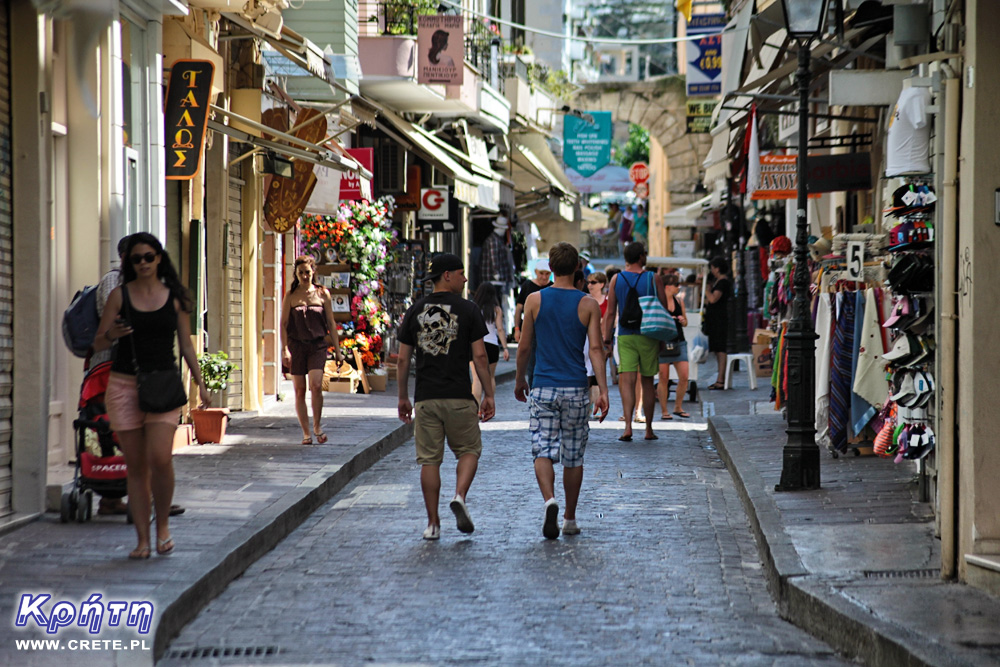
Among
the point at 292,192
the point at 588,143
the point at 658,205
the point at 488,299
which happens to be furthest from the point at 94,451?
the point at 658,205

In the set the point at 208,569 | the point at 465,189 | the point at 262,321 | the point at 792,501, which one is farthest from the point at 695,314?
the point at 208,569

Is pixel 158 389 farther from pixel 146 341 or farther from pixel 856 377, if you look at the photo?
pixel 856 377

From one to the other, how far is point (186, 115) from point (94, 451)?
464 cm

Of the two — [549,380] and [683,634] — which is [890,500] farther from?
[683,634]

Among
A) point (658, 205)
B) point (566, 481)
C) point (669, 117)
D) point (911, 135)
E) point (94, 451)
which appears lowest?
point (566, 481)

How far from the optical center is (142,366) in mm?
7309

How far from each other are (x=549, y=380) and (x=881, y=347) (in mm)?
3291

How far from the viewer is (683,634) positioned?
→ 20.6 feet

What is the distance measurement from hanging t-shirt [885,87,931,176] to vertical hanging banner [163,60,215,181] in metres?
6.28

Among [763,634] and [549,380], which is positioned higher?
[549,380]

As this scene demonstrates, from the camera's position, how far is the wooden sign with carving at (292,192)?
655 inches

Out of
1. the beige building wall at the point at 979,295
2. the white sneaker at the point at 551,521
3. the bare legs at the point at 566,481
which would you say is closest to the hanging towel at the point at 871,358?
the bare legs at the point at 566,481

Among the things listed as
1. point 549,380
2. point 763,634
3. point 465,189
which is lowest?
point 763,634

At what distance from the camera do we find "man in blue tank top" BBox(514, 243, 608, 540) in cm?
878
